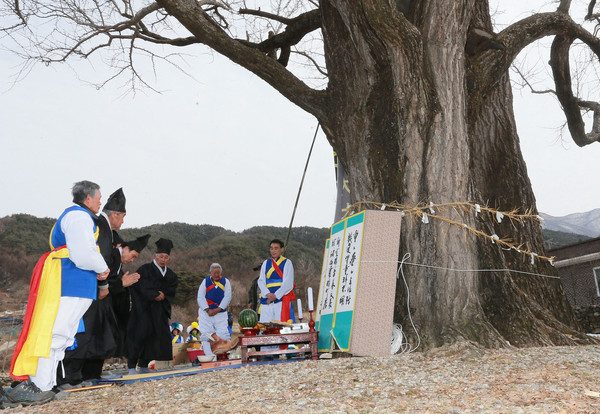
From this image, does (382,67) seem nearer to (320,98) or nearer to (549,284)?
(320,98)

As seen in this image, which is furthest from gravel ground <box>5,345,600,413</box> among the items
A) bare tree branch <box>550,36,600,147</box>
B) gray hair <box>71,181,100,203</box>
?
bare tree branch <box>550,36,600,147</box>

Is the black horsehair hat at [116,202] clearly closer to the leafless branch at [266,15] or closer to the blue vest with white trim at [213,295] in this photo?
the blue vest with white trim at [213,295]

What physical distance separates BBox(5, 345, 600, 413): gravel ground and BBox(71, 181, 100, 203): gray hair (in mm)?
1660

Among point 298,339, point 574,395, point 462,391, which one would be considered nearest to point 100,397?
point 298,339

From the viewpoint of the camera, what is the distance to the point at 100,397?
4047mm

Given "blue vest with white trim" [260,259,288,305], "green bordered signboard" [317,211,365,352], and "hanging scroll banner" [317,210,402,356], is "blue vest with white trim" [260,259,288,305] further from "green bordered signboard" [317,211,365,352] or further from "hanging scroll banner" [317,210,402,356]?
"hanging scroll banner" [317,210,402,356]

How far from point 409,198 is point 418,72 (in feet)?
4.33

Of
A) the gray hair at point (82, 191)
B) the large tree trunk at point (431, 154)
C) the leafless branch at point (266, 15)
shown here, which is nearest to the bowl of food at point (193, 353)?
the large tree trunk at point (431, 154)

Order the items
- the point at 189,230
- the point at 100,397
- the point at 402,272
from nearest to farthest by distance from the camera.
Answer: the point at 100,397 < the point at 402,272 < the point at 189,230

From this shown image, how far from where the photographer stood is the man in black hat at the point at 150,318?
6.74 meters

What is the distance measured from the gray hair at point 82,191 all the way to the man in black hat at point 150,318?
8.01 feet

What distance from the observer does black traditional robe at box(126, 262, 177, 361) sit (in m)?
6.74

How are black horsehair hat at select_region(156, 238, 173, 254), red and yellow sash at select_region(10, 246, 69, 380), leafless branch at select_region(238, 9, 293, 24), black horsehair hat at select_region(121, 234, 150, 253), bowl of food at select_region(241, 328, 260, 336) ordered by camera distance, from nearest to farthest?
red and yellow sash at select_region(10, 246, 69, 380) < bowl of food at select_region(241, 328, 260, 336) < black horsehair hat at select_region(121, 234, 150, 253) < black horsehair hat at select_region(156, 238, 173, 254) < leafless branch at select_region(238, 9, 293, 24)

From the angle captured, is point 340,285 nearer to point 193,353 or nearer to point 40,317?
point 40,317
